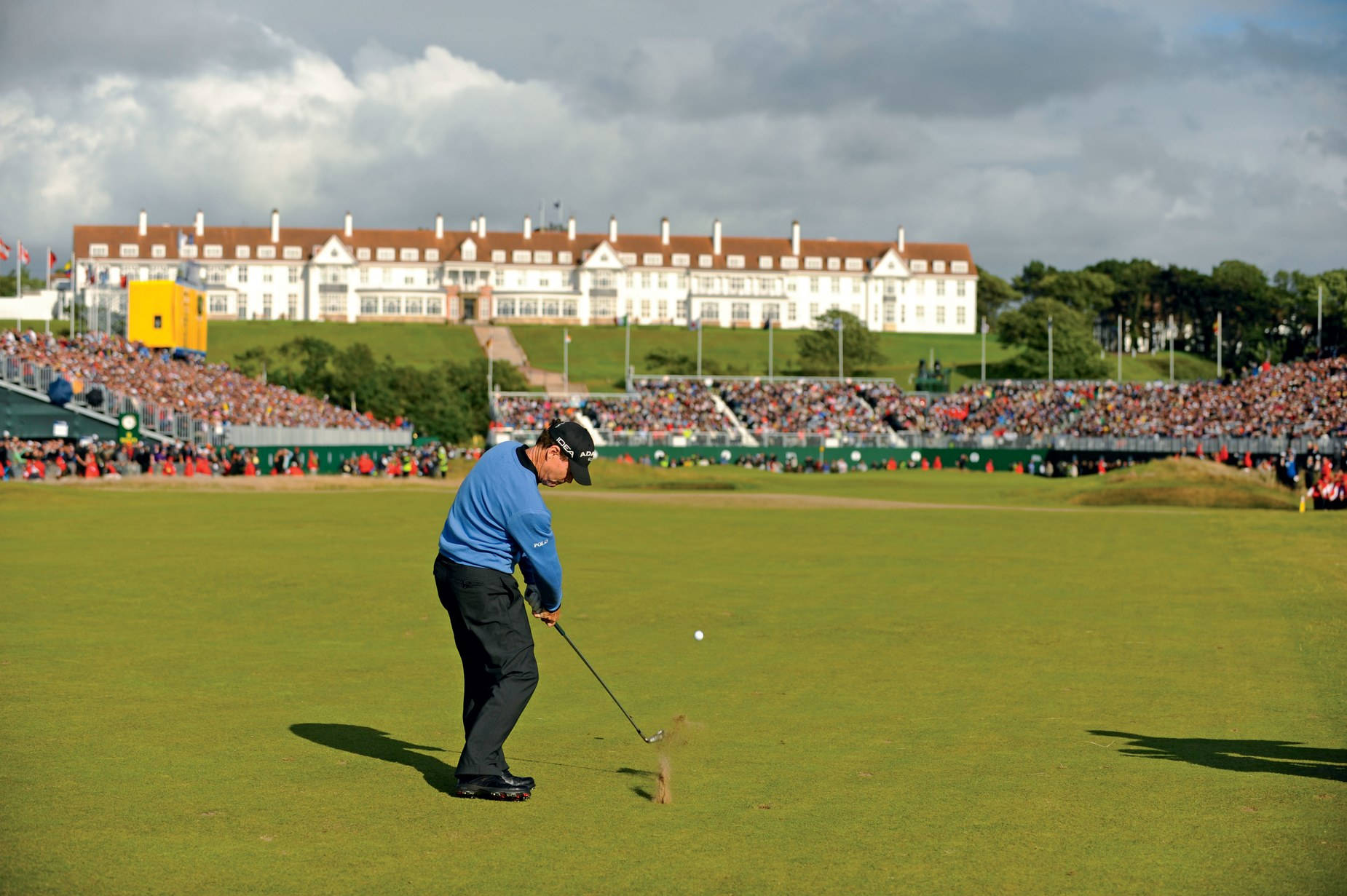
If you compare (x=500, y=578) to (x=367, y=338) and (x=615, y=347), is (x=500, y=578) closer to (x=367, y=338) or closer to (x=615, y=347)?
(x=615, y=347)

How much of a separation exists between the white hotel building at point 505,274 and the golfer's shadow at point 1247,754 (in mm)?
162680

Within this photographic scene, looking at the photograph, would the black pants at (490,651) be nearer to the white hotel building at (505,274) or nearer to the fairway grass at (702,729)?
the fairway grass at (702,729)

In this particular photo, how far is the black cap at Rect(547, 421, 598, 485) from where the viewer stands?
28.2 ft

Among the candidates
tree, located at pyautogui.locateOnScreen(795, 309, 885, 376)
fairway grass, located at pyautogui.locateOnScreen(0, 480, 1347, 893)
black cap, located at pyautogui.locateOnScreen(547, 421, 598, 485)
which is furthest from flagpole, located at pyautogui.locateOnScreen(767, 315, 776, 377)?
black cap, located at pyautogui.locateOnScreen(547, 421, 598, 485)

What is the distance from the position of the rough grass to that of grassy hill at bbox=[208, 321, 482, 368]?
86.0 metres

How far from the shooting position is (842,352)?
5369 inches

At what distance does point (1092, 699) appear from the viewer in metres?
12.4

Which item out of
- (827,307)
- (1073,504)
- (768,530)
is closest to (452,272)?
(827,307)

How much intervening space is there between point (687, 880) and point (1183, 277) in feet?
621

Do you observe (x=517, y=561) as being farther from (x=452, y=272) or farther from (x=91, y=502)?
(x=452, y=272)

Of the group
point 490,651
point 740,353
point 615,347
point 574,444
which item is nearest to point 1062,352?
point 740,353

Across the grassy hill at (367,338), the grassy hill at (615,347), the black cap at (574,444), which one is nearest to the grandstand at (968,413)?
the grassy hill at (615,347)

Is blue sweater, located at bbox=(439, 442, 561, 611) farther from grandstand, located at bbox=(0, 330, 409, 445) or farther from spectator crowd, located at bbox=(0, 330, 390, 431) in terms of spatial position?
spectator crowd, located at bbox=(0, 330, 390, 431)

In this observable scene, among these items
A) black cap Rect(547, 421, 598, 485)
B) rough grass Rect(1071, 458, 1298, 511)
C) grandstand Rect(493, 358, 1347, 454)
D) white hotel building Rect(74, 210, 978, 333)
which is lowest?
rough grass Rect(1071, 458, 1298, 511)
